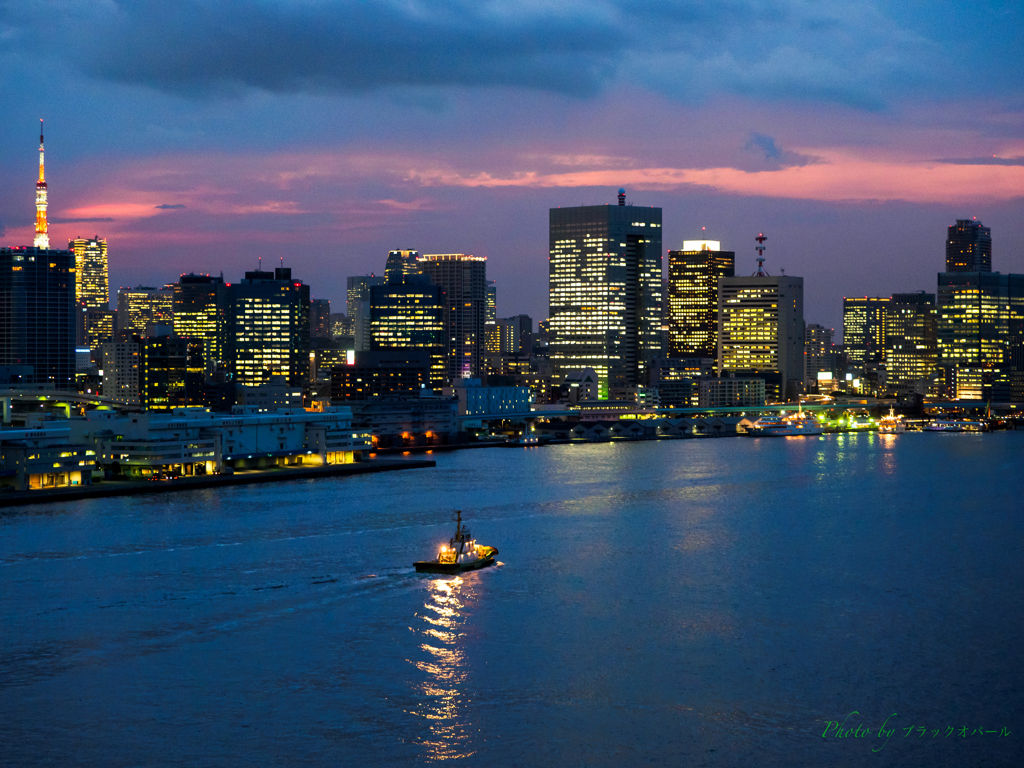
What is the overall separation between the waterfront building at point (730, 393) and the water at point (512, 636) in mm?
62485

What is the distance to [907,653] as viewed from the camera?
1568 cm

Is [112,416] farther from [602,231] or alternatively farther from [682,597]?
[602,231]

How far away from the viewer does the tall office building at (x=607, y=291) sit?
102688 millimetres

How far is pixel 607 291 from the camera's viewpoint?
103 m

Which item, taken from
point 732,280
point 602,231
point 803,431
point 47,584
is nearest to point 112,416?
point 47,584

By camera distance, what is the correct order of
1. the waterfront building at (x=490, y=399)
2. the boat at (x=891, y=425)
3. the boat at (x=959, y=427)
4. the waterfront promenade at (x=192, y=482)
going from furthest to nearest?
the boat at (x=959, y=427) < the boat at (x=891, y=425) < the waterfront building at (x=490, y=399) < the waterfront promenade at (x=192, y=482)

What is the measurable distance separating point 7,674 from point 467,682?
216 inches

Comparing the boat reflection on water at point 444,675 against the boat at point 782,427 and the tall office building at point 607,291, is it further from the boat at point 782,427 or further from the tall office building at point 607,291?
the tall office building at point 607,291

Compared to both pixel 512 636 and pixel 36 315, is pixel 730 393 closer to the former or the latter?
pixel 36 315

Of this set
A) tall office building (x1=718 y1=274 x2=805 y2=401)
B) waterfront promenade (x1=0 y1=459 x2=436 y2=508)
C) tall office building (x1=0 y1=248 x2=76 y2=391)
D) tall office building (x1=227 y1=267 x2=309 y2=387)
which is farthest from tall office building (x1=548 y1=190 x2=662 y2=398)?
waterfront promenade (x1=0 y1=459 x2=436 y2=508)

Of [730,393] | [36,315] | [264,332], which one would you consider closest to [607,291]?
[730,393]

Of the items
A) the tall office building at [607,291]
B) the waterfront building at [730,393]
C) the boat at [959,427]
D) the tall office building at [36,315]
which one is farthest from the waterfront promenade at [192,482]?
the tall office building at [607,291]

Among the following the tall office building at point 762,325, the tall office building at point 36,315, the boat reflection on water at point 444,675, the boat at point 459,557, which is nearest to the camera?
the boat reflection on water at point 444,675

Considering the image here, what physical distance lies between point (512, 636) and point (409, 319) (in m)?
80.5
